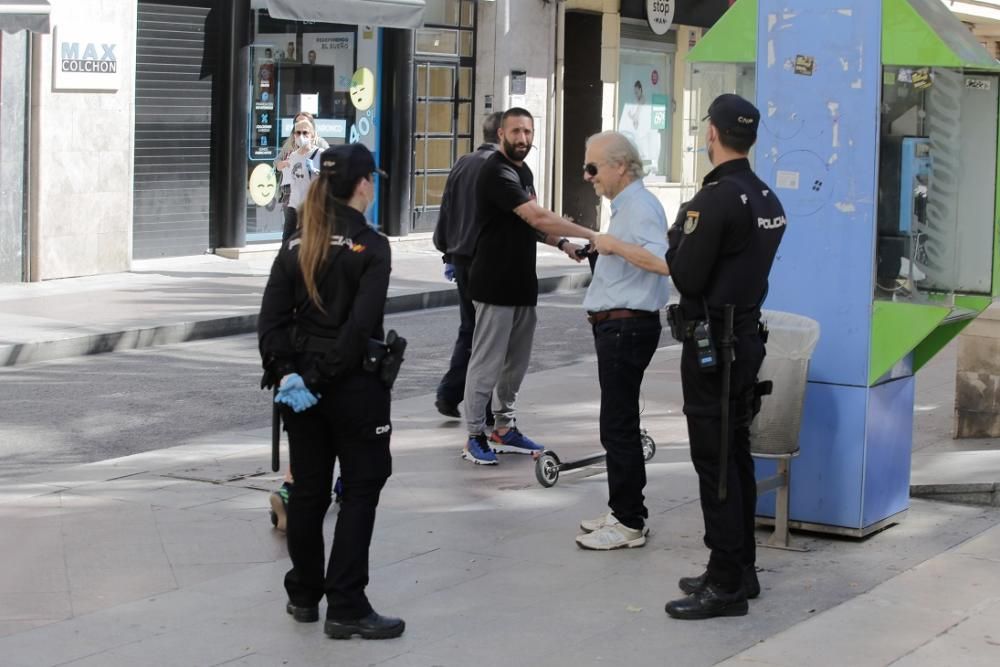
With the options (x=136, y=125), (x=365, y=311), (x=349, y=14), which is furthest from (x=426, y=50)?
(x=365, y=311)

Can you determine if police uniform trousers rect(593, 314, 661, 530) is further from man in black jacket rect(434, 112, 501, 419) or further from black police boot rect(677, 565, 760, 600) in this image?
man in black jacket rect(434, 112, 501, 419)

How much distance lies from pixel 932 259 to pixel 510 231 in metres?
2.12

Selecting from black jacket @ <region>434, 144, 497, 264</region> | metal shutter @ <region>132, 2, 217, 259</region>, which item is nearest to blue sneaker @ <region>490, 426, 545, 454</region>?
black jacket @ <region>434, 144, 497, 264</region>

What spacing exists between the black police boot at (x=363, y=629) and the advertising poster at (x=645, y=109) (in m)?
18.3

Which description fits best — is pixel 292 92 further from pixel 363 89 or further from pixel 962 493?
pixel 962 493

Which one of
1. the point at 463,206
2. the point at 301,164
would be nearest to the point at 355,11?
the point at 301,164

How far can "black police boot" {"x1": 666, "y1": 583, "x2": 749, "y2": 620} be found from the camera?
18.2 feet

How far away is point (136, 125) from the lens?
16406mm

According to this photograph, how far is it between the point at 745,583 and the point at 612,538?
0.83 meters

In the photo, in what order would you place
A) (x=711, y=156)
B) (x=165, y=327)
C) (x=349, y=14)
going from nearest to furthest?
(x=711, y=156)
(x=165, y=327)
(x=349, y=14)

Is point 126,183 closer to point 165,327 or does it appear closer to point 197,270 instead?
point 197,270

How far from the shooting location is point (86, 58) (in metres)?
15.3

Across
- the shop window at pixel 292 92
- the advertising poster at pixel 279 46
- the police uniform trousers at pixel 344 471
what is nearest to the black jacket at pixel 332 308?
the police uniform trousers at pixel 344 471

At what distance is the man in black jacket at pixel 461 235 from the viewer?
27.2 ft
